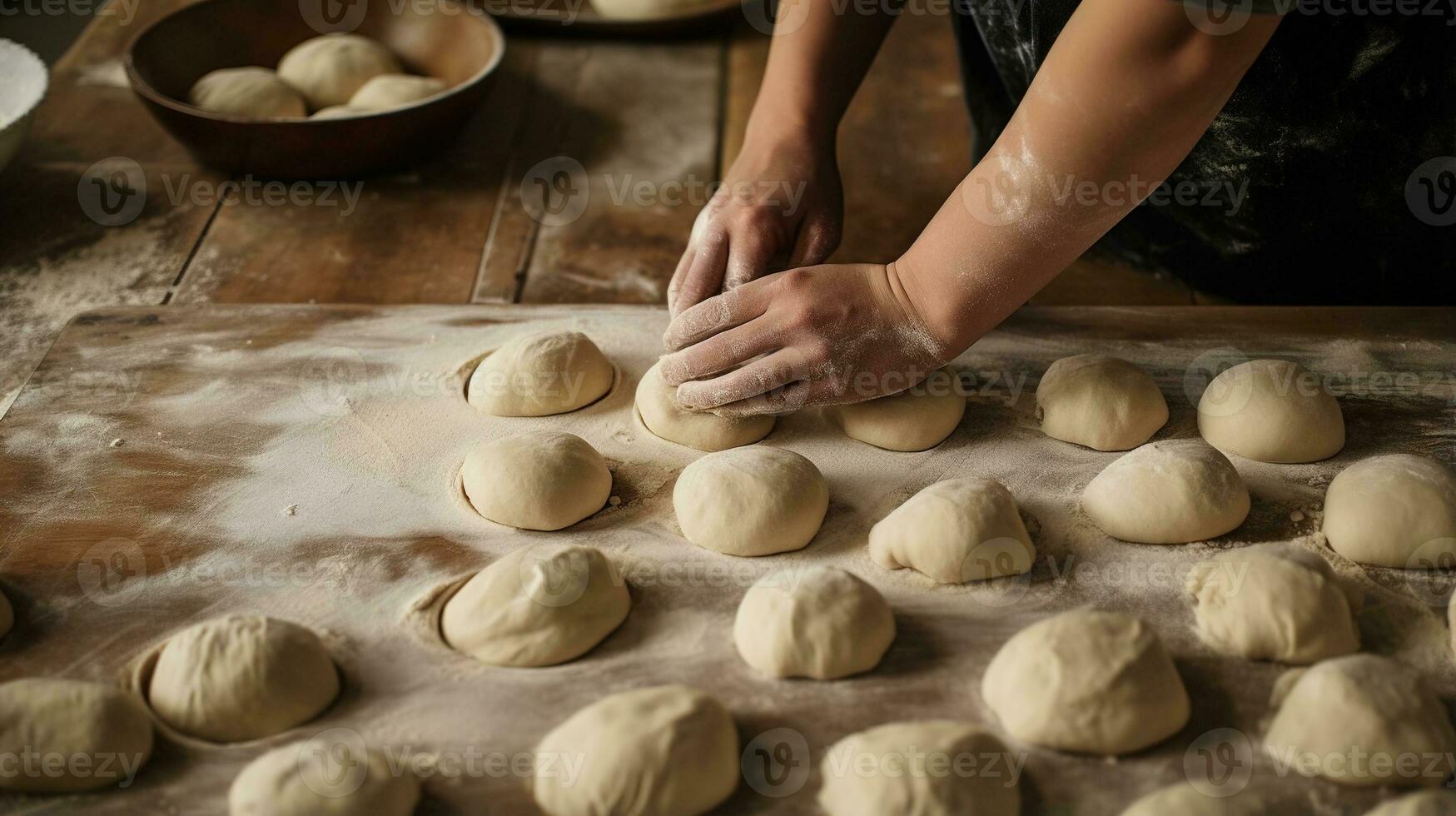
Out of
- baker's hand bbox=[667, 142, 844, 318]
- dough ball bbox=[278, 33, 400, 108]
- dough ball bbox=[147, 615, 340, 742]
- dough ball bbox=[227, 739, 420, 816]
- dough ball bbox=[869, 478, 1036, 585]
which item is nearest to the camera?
dough ball bbox=[227, 739, 420, 816]

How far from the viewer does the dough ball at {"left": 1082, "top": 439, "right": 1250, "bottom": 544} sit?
1.40 m

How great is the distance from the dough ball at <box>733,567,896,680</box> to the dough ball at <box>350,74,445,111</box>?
1.58 m

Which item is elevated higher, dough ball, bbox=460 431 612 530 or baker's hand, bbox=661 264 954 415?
baker's hand, bbox=661 264 954 415

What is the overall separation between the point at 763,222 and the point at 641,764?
0.93 m

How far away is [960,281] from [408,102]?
1.47 metres

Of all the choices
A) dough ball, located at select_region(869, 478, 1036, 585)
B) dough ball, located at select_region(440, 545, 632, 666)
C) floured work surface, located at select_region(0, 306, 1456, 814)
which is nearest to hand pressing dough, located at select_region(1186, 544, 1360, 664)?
floured work surface, located at select_region(0, 306, 1456, 814)

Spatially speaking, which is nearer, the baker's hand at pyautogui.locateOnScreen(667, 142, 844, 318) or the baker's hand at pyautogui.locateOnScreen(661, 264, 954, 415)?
the baker's hand at pyautogui.locateOnScreen(661, 264, 954, 415)

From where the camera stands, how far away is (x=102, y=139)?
2520mm

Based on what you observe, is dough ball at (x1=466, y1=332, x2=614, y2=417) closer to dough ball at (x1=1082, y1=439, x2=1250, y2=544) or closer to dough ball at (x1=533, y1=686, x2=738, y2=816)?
dough ball at (x1=533, y1=686, x2=738, y2=816)

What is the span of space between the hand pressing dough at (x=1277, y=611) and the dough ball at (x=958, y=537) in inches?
8.7

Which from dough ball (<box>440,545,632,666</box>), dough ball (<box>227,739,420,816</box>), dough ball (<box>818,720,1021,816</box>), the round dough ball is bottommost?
the round dough ball

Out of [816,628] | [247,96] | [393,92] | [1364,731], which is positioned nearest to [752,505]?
[816,628]

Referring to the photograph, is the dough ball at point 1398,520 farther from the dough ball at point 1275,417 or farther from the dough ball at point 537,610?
the dough ball at point 537,610

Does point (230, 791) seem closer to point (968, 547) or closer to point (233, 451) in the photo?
point (233, 451)
